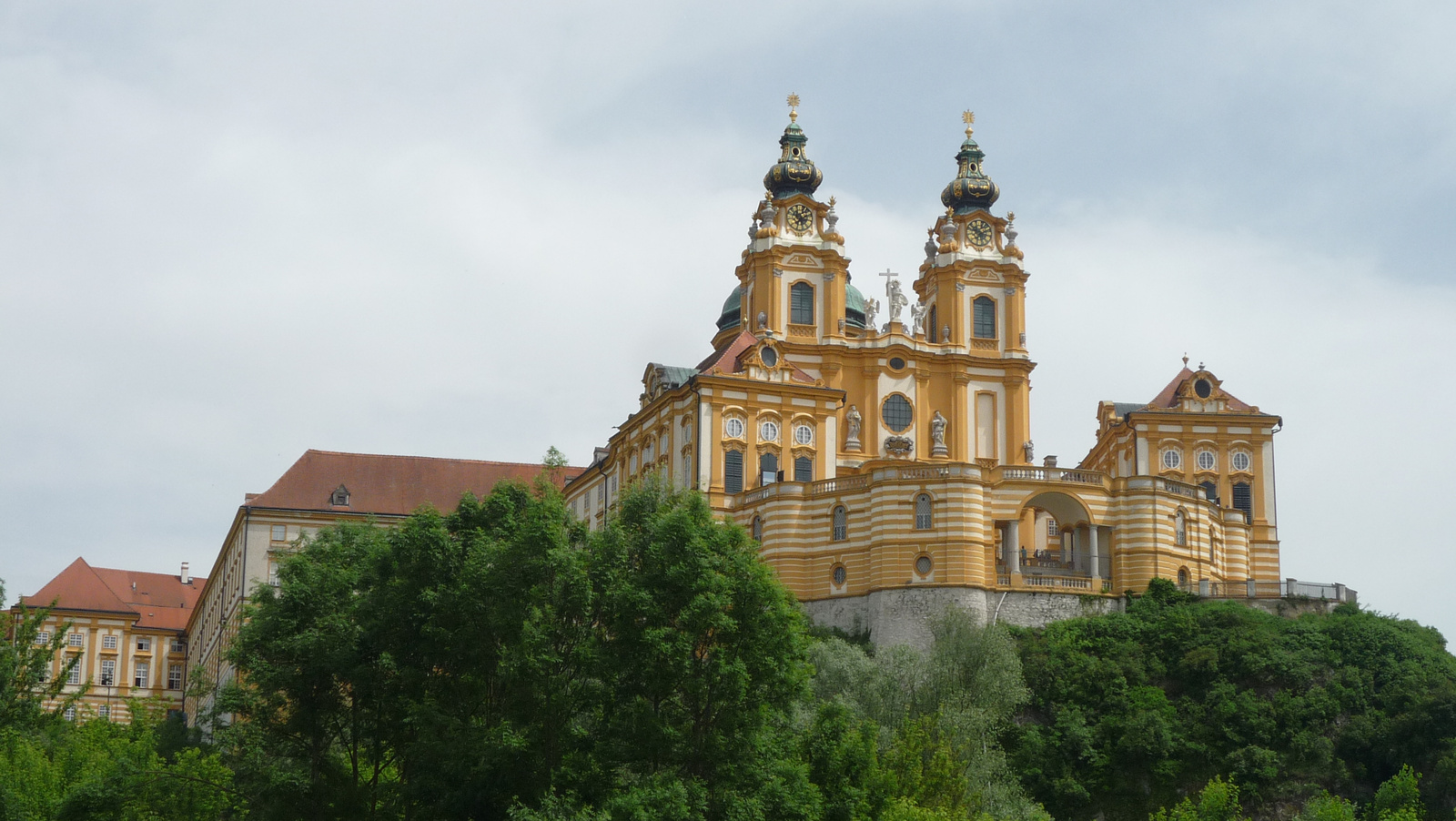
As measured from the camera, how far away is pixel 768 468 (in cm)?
7675

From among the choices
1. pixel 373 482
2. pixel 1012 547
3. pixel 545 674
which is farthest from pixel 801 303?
pixel 545 674

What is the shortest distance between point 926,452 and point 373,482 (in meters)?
30.6

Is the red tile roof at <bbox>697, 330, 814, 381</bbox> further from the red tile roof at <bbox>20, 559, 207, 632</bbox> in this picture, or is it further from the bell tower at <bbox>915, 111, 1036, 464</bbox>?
the red tile roof at <bbox>20, 559, 207, 632</bbox>

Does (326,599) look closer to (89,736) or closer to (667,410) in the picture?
(89,736)

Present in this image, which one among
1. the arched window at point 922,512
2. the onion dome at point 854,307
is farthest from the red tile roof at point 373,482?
the arched window at point 922,512

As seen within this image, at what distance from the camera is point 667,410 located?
79.7m

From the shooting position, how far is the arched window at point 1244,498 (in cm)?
8238

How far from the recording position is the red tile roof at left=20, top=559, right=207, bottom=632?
118938 mm

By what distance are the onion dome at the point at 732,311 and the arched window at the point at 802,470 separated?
14776 mm

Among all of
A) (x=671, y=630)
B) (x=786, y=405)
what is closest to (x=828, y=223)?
(x=786, y=405)

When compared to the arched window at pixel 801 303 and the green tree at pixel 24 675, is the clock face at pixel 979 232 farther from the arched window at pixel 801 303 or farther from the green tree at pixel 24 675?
the green tree at pixel 24 675

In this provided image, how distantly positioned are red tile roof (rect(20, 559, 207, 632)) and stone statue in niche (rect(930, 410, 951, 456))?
58799 millimetres

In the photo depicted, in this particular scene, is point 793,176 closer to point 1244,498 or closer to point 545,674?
point 1244,498

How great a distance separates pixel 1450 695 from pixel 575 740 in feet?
110
